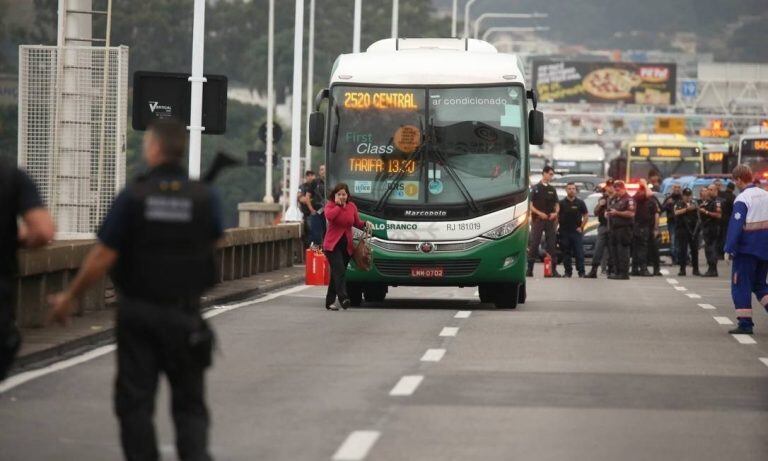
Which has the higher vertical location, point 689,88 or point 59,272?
point 689,88

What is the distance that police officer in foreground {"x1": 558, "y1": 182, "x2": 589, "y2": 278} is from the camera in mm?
34375

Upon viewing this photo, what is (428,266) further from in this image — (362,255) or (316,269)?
(316,269)

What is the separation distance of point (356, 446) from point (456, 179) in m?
13.1

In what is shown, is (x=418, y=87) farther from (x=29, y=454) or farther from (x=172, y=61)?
(x=172, y=61)

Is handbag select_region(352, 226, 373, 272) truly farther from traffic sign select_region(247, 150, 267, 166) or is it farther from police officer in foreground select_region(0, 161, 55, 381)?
traffic sign select_region(247, 150, 267, 166)

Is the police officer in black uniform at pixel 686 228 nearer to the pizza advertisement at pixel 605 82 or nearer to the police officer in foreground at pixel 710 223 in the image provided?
the police officer in foreground at pixel 710 223

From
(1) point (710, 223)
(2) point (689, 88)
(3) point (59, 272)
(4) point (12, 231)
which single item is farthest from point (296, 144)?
(2) point (689, 88)

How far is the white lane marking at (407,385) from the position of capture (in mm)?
13398

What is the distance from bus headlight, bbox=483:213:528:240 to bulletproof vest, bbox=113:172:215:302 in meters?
14.9

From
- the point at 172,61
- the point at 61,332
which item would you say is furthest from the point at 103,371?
the point at 172,61

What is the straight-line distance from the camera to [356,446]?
1062 centimetres

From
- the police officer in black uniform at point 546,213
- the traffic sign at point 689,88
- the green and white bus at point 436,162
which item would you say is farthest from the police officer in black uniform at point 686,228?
the traffic sign at point 689,88

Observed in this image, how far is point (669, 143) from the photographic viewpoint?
72.6 meters

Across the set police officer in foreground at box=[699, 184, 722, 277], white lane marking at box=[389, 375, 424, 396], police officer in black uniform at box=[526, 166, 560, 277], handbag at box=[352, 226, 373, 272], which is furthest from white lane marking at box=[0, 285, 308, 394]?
police officer in foreground at box=[699, 184, 722, 277]
